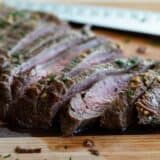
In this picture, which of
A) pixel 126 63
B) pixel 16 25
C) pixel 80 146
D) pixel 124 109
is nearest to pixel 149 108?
pixel 124 109

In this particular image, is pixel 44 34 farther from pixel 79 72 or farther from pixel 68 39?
pixel 79 72

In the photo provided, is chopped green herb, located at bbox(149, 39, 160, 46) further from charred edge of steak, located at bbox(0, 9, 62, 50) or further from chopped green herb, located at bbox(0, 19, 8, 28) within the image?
chopped green herb, located at bbox(0, 19, 8, 28)

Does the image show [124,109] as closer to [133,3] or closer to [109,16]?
[109,16]

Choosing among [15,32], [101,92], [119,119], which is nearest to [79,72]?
[101,92]

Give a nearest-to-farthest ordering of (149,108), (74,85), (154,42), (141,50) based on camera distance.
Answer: (149,108)
(74,85)
(141,50)
(154,42)

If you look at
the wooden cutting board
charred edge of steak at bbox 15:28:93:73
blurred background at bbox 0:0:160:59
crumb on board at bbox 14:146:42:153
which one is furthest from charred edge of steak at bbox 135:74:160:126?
blurred background at bbox 0:0:160:59

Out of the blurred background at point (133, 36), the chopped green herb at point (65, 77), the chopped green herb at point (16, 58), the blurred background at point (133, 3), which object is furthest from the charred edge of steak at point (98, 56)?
the blurred background at point (133, 3)
